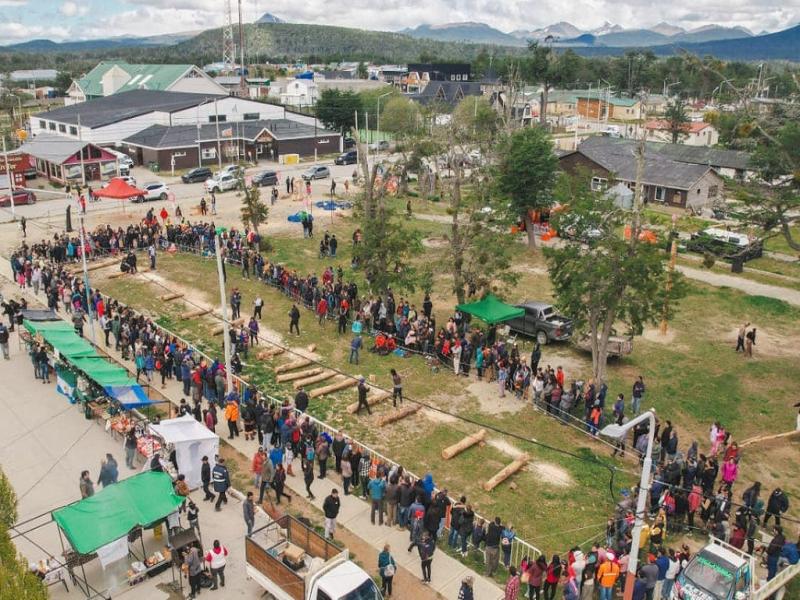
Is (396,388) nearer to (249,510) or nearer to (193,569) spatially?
(249,510)

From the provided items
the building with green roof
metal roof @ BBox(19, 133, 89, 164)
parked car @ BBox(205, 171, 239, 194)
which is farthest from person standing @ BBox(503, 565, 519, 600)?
the building with green roof

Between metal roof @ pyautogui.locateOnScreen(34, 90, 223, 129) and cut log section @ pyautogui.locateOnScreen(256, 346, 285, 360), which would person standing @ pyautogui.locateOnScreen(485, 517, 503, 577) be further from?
metal roof @ pyautogui.locateOnScreen(34, 90, 223, 129)

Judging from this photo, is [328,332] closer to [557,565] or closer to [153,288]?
[153,288]

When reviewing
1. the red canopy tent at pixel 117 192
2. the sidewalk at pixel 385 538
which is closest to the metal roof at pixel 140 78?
the red canopy tent at pixel 117 192

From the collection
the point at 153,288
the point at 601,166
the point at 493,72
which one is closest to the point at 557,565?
the point at 153,288

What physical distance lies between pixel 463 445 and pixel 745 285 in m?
24.0

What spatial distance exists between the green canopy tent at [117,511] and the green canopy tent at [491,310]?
45.5ft

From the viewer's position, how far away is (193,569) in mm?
13344

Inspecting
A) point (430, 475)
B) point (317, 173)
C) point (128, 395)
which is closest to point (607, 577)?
point (430, 475)

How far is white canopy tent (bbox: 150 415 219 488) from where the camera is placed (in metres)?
16.9

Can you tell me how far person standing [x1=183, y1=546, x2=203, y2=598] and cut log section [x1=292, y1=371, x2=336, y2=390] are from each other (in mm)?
9101

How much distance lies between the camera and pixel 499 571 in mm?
14484

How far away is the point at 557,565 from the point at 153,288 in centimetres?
2378

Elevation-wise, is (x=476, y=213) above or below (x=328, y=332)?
above
